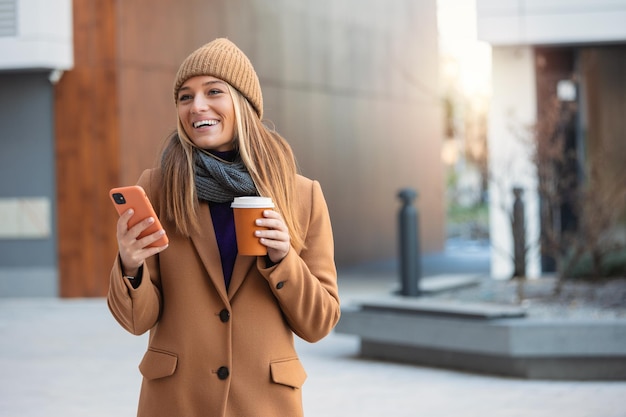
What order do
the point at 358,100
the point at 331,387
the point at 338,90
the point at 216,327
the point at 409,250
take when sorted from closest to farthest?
1. the point at 216,327
2. the point at 331,387
3. the point at 409,250
4. the point at 338,90
5. the point at 358,100

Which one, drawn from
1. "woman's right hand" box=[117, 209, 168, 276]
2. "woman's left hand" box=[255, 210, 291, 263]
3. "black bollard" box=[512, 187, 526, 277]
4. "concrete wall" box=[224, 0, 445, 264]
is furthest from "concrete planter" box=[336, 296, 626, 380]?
"concrete wall" box=[224, 0, 445, 264]

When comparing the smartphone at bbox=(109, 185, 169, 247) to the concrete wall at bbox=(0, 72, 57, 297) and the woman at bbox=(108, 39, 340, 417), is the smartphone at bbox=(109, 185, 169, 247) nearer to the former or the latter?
the woman at bbox=(108, 39, 340, 417)

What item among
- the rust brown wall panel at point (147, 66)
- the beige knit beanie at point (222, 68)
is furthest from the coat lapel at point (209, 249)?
the rust brown wall panel at point (147, 66)

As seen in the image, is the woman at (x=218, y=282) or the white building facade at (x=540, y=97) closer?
the woman at (x=218, y=282)

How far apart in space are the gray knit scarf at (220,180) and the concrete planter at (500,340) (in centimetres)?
526

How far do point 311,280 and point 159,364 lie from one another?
46cm

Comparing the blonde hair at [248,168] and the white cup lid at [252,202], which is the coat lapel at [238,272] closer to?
the blonde hair at [248,168]

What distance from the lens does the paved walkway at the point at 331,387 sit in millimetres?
6797

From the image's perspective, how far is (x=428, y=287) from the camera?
32.7 feet

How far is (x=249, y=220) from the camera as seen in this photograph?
2.45m

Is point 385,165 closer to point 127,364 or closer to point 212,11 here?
point 212,11

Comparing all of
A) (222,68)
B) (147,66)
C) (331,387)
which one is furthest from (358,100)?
(222,68)

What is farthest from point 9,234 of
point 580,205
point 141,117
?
point 580,205

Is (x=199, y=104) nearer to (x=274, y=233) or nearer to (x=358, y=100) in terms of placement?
(x=274, y=233)
